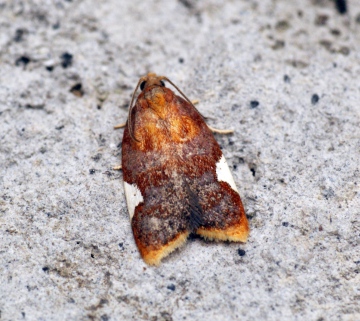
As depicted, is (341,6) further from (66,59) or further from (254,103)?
(66,59)

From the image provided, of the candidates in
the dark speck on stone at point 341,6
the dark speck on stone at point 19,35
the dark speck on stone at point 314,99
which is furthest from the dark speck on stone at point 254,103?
the dark speck on stone at point 19,35

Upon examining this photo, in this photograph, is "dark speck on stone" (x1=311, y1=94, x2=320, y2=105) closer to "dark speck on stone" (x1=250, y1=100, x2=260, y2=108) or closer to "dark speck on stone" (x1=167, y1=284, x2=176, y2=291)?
"dark speck on stone" (x1=250, y1=100, x2=260, y2=108)

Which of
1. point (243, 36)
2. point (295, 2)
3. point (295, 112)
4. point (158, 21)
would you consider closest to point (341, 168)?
point (295, 112)

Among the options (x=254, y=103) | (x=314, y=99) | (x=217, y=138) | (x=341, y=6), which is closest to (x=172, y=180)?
(x=217, y=138)

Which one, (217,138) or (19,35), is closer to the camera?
(217,138)

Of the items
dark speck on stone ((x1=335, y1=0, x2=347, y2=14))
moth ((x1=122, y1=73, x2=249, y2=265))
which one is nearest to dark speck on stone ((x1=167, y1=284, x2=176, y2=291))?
moth ((x1=122, y1=73, x2=249, y2=265))

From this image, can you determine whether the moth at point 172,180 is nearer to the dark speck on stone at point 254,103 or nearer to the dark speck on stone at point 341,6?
the dark speck on stone at point 254,103
